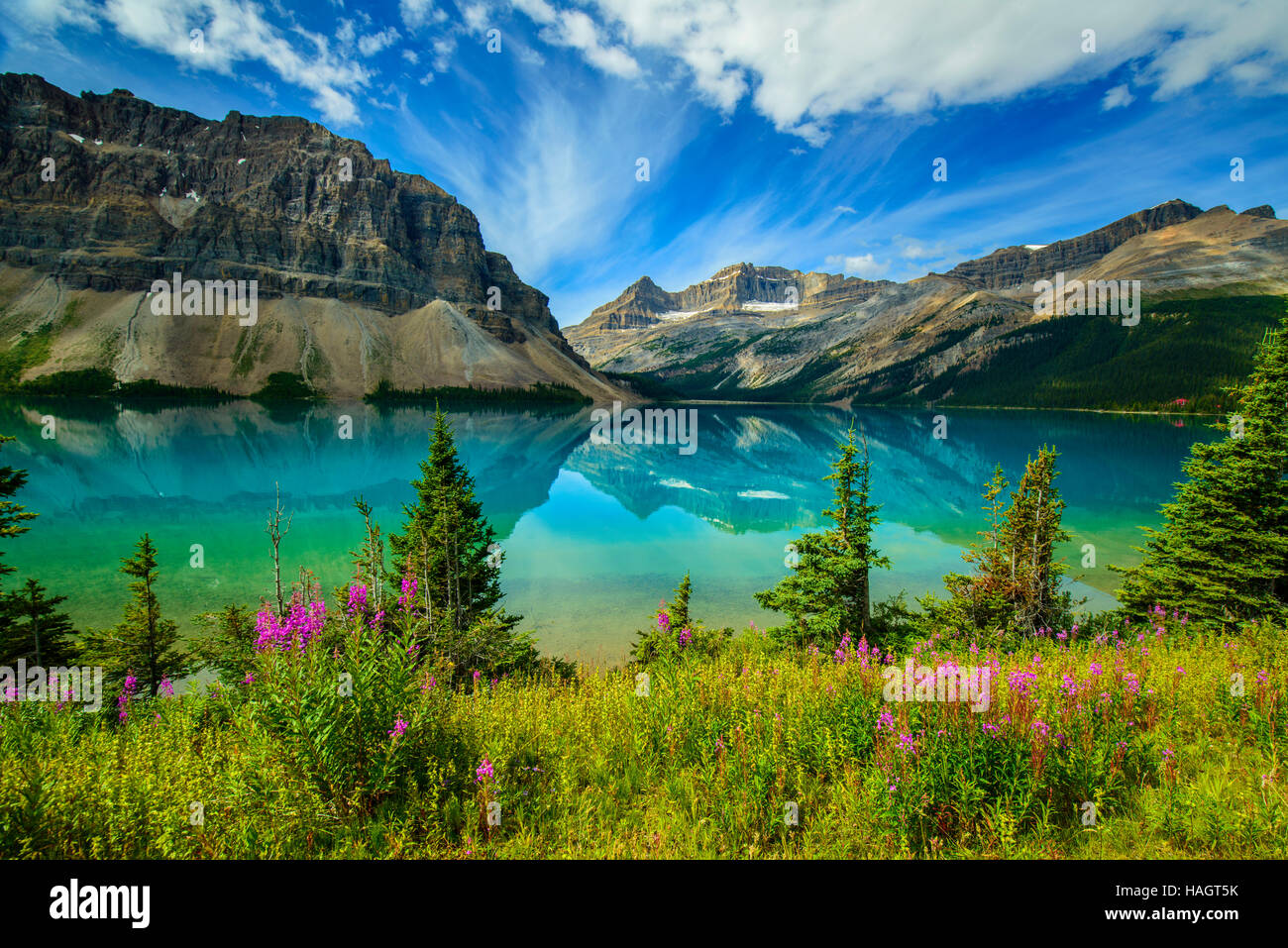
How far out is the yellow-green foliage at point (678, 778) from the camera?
3.61 m

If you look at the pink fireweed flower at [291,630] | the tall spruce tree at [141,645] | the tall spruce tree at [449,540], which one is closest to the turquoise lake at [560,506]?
the tall spruce tree at [449,540]

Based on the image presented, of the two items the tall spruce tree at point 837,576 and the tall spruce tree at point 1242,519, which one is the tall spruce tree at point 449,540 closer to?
the tall spruce tree at point 837,576

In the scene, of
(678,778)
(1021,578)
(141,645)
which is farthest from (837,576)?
(141,645)

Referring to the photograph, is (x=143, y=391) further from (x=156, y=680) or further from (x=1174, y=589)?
(x=1174, y=589)

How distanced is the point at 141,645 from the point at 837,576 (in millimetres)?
18772

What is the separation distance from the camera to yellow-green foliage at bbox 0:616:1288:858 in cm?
361

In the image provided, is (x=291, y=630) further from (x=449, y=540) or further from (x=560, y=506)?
(x=560, y=506)

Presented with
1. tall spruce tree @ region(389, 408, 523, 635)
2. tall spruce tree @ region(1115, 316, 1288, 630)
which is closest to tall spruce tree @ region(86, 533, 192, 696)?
tall spruce tree @ region(389, 408, 523, 635)

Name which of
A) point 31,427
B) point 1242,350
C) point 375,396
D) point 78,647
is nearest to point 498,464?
point 78,647

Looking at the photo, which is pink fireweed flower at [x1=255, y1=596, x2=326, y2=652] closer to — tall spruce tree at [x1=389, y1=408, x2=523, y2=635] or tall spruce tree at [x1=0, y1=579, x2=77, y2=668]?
tall spruce tree at [x1=389, y1=408, x2=523, y2=635]

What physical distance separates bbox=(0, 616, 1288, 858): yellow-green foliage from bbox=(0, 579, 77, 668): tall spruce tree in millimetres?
10666

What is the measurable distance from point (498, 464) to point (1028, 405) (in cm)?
20322

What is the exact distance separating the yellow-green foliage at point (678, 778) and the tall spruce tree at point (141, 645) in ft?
31.1
